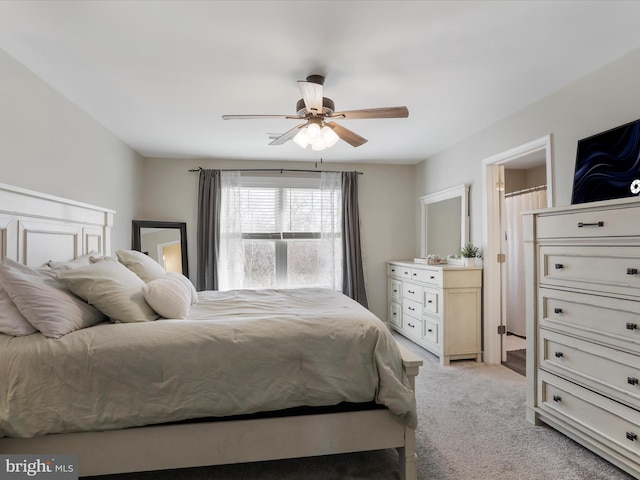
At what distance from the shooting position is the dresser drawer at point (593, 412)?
5.57ft

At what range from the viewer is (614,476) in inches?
69.3

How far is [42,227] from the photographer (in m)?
2.16

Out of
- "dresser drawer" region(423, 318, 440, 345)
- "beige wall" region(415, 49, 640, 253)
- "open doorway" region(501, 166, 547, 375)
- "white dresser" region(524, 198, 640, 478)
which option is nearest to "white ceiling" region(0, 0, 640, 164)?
"beige wall" region(415, 49, 640, 253)

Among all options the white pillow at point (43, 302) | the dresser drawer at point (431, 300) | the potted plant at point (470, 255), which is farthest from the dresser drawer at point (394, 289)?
the white pillow at point (43, 302)

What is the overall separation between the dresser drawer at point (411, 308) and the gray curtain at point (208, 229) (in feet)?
8.09

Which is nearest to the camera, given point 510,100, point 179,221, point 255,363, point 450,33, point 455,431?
point 255,363

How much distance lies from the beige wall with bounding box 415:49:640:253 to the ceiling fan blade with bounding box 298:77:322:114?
1.59 m

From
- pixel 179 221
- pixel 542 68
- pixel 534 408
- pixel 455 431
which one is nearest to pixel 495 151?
pixel 542 68

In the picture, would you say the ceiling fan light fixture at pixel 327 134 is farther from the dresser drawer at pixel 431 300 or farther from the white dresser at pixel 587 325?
the dresser drawer at pixel 431 300

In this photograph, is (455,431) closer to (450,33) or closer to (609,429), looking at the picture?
(609,429)

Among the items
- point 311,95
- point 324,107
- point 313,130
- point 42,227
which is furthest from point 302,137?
point 42,227

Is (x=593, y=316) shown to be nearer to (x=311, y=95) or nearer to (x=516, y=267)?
(x=311, y=95)

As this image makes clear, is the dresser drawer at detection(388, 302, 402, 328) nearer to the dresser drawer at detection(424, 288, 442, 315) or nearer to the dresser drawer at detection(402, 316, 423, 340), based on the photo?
the dresser drawer at detection(402, 316, 423, 340)

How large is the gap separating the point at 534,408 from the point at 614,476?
0.52 meters
